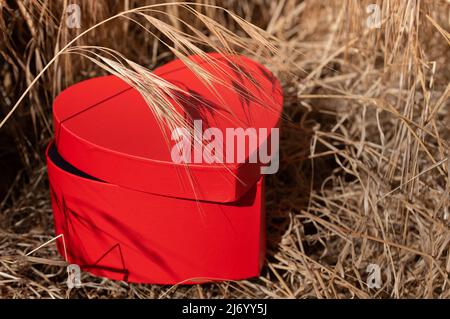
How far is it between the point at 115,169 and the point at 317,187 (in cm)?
48

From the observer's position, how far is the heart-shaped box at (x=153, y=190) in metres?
0.96

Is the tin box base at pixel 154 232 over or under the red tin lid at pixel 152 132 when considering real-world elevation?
under

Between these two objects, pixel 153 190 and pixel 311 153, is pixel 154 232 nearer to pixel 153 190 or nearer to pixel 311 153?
pixel 153 190

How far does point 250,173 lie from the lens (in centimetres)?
98

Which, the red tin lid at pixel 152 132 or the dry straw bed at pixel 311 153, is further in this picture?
the dry straw bed at pixel 311 153

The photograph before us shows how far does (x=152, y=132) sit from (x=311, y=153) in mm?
365

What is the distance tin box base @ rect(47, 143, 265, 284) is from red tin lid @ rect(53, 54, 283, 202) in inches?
1.1

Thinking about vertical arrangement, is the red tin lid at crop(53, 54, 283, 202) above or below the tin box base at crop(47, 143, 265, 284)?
above

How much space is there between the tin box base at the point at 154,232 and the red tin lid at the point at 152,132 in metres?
0.03

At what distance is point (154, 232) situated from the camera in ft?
3.34

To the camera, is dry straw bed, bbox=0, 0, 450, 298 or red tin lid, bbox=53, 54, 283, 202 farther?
dry straw bed, bbox=0, 0, 450, 298

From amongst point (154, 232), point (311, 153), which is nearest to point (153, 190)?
point (154, 232)

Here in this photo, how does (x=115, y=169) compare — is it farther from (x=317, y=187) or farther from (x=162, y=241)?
(x=317, y=187)

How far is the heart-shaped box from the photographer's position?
0.96 metres
